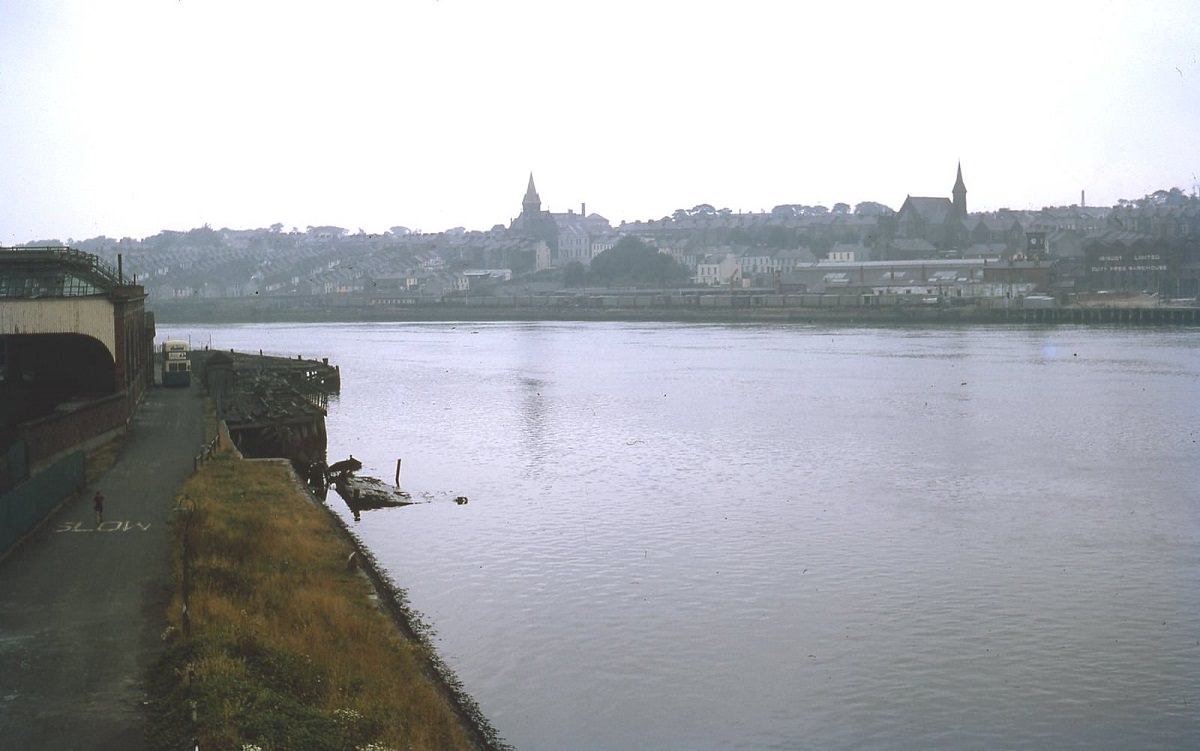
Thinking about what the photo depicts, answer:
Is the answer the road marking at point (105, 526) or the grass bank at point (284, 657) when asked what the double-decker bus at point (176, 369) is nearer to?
the grass bank at point (284, 657)

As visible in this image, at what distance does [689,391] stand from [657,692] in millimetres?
47378

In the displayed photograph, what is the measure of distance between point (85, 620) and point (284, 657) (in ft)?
9.66

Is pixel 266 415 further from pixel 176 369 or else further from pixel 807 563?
pixel 807 563

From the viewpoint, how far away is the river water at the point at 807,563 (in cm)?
1812

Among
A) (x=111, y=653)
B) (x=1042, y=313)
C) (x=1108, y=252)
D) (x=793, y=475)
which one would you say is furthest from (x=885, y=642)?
(x=1108, y=252)

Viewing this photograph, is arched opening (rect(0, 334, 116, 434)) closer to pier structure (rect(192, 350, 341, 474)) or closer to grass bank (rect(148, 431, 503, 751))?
pier structure (rect(192, 350, 341, 474))

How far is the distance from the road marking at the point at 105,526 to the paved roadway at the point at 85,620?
2cm

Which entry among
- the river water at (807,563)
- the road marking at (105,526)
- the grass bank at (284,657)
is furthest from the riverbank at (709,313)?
the road marking at (105,526)

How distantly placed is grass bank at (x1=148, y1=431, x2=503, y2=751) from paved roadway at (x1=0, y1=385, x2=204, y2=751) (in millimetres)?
331

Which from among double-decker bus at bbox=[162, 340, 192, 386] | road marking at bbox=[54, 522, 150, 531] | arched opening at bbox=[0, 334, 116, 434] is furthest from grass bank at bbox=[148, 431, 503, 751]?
double-decker bus at bbox=[162, 340, 192, 386]

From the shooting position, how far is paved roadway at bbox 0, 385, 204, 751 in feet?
42.2

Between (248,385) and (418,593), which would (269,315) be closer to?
(248,385)

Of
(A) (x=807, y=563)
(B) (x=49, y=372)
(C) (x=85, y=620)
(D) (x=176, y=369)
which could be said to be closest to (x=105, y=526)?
(C) (x=85, y=620)

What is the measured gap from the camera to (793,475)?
124 feet
